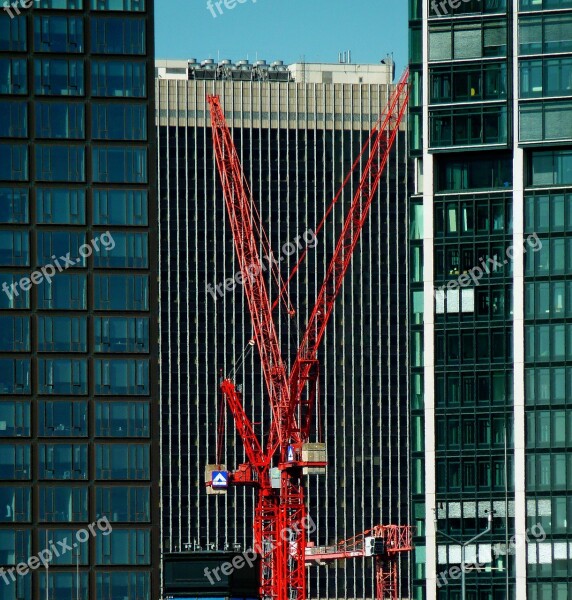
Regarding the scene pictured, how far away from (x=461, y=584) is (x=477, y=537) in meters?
3.80

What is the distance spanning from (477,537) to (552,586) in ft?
23.3

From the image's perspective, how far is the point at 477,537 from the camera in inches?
7820

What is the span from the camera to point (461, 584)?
649ft

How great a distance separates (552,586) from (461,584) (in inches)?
292

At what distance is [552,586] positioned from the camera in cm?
19988
